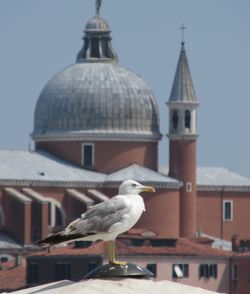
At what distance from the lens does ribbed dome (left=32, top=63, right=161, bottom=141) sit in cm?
8256

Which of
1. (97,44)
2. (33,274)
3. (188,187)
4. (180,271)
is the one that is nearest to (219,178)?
(188,187)

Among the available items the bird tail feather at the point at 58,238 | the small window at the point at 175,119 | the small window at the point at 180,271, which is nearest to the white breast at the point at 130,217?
the bird tail feather at the point at 58,238

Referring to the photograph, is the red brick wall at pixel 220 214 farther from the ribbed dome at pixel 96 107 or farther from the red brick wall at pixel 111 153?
the ribbed dome at pixel 96 107

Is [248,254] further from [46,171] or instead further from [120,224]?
[120,224]

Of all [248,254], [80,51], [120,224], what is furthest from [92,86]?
[120,224]

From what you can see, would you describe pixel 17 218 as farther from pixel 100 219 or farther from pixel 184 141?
pixel 100 219

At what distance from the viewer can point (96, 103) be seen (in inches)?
3287

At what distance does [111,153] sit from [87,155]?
1.13m

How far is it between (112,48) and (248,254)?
12952mm

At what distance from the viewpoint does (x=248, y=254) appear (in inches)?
3051

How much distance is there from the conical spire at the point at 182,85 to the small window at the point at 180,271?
10723mm

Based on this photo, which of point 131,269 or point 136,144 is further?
point 136,144

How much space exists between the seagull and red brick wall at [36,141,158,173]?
6783cm

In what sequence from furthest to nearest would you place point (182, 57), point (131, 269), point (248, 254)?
point (182, 57), point (248, 254), point (131, 269)
